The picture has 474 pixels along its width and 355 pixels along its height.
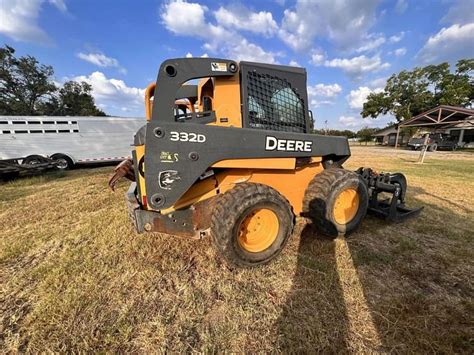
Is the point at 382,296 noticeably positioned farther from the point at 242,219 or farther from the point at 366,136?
the point at 366,136

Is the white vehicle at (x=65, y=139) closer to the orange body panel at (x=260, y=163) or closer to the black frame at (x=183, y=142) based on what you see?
the black frame at (x=183, y=142)

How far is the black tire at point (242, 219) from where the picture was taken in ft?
7.80

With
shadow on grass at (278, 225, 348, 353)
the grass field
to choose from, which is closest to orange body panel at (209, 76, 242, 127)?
the grass field

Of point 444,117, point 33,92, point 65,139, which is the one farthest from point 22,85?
point 444,117

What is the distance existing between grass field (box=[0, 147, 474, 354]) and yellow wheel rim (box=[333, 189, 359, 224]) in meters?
0.32

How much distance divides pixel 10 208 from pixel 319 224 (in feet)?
21.3

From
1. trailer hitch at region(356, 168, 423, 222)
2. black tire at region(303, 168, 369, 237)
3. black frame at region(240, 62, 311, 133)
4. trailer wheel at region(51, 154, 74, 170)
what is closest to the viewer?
black frame at region(240, 62, 311, 133)

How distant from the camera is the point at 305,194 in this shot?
3.26 metres

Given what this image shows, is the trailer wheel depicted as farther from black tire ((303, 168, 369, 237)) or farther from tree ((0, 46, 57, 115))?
tree ((0, 46, 57, 115))

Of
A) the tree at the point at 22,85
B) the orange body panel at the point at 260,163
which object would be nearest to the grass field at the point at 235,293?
the orange body panel at the point at 260,163

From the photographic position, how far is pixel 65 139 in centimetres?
1131

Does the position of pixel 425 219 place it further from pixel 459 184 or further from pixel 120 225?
pixel 120 225

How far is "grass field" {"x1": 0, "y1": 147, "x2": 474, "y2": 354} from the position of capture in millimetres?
1807

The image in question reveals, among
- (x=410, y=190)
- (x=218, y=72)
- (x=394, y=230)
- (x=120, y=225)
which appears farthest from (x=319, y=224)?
(x=410, y=190)
